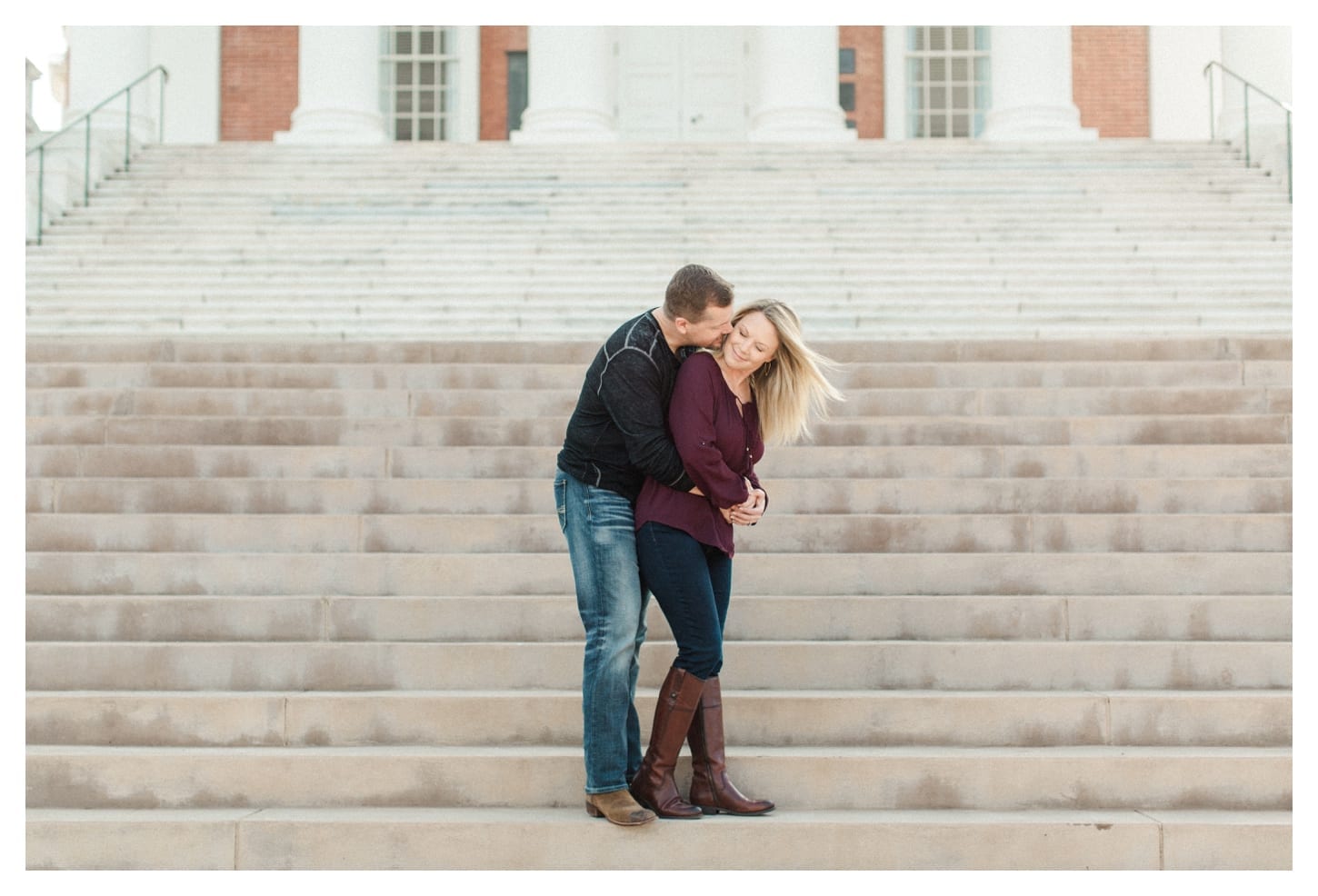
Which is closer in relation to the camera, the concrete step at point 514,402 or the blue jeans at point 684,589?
the blue jeans at point 684,589

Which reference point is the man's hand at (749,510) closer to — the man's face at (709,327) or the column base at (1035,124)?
the man's face at (709,327)

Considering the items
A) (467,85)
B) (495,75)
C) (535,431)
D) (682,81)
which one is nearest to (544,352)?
(535,431)

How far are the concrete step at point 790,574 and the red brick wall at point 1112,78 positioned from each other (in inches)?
572

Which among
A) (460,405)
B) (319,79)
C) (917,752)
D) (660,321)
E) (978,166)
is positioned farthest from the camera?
(319,79)

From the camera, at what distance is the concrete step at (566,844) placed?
391 cm

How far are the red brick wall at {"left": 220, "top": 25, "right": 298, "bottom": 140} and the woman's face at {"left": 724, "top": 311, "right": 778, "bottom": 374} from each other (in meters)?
15.8

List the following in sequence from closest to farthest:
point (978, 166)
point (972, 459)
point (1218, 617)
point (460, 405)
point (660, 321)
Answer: point (660, 321) → point (1218, 617) → point (972, 459) → point (460, 405) → point (978, 166)

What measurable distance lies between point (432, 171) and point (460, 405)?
5997mm

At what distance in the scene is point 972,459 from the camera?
6301 millimetres

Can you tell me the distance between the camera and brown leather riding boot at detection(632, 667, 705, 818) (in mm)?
3791

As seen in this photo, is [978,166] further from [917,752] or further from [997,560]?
[917,752]

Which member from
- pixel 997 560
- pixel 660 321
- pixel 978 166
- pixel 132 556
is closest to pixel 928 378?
pixel 997 560

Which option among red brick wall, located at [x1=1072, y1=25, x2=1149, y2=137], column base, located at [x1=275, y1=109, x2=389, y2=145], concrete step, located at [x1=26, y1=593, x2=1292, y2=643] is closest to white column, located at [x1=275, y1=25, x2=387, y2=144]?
column base, located at [x1=275, y1=109, x2=389, y2=145]

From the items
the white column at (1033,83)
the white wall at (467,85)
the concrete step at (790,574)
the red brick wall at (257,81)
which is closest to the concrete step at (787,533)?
the concrete step at (790,574)
